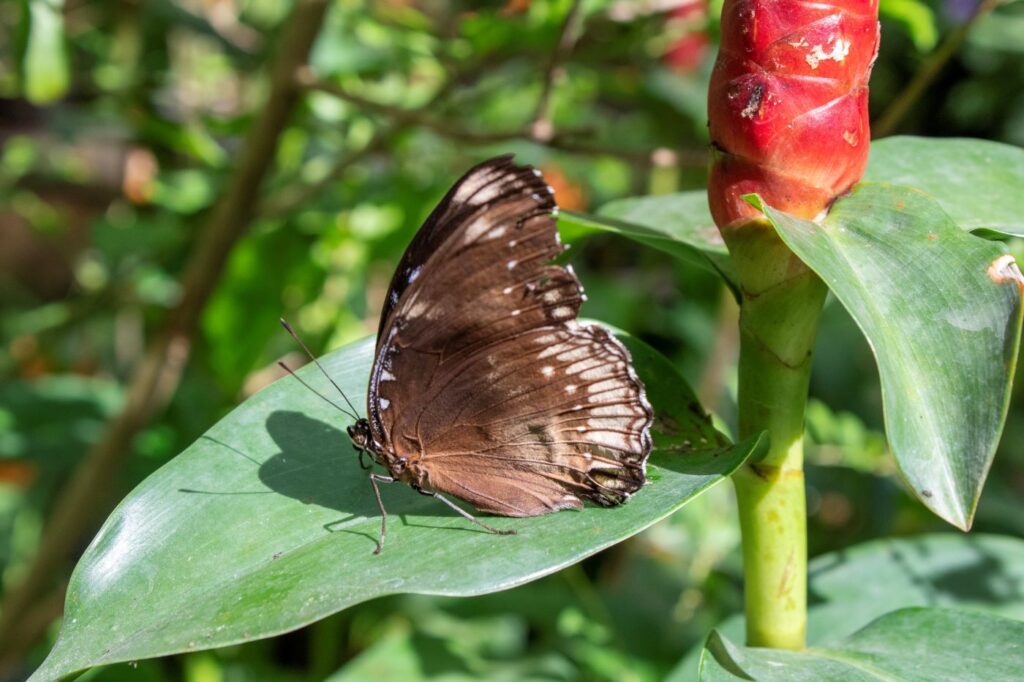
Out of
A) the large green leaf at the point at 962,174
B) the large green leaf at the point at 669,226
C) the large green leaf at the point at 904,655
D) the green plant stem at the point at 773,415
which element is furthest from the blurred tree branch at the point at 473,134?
the large green leaf at the point at 904,655

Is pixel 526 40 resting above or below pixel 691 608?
above

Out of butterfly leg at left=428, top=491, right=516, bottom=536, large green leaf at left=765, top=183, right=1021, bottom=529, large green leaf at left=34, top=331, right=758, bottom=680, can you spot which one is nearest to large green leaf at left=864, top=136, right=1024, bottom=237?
large green leaf at left=765, top=183, right=1021, bottom=529

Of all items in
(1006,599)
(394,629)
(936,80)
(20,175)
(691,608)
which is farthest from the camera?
(936,80)

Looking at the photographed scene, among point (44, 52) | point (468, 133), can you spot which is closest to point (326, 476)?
point (468, 133)

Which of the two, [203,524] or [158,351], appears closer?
[203,524]

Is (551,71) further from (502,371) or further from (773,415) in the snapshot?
(773,415)

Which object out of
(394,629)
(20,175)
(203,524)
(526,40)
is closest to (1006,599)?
(203,524)

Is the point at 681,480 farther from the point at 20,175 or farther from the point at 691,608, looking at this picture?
the point at 20,175
